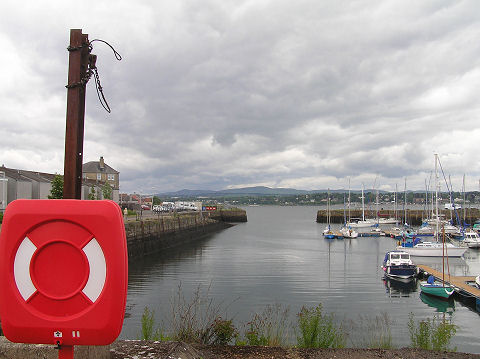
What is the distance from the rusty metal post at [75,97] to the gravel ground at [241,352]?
130 inches

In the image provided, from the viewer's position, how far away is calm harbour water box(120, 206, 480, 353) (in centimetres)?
1994

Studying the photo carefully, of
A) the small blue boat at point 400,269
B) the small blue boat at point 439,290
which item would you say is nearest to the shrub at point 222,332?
the small blue boat at point 439,290

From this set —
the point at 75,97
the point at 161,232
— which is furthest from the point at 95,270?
the point at 161,232

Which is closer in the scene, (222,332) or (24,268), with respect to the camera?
(24,268)

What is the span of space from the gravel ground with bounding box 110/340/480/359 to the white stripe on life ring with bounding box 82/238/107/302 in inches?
131

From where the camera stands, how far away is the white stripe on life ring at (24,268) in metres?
2.77

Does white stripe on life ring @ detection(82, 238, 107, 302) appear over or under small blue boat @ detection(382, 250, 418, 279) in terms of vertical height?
over

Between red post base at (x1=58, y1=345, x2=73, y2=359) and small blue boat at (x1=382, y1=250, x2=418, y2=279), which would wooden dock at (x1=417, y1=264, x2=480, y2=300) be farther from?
red post base at (x1=58, y1=345, x2=73, y2=359)

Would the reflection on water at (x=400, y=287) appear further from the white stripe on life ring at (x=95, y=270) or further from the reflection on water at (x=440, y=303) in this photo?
the white stripe on life ring at (x=95, y=270)

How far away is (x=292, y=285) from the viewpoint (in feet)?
91.7

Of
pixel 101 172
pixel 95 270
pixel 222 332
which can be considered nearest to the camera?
pixel 95 270

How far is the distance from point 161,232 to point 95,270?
48439 millimetres

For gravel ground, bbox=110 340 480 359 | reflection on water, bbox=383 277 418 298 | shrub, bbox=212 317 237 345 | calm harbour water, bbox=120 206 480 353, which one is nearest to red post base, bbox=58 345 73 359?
gravel ground, bbox=110 340 480 359

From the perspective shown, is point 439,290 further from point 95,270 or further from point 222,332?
point 95,270
